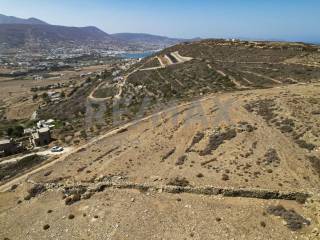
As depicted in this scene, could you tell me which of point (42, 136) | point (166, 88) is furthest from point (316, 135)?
point (166, 88)

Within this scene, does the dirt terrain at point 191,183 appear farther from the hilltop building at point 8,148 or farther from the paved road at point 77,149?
the hilltop building at point 8,148

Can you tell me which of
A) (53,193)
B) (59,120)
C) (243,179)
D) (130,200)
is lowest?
(59,120)

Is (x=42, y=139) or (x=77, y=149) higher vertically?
(x=77, y=149)

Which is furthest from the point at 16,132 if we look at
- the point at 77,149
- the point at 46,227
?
the point at 46,227

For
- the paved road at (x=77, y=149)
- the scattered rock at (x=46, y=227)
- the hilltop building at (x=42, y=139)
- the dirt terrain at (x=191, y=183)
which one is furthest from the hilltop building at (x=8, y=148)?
the scattered rock at (x=46, y=227)

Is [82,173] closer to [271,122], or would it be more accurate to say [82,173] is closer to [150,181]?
[150,181]

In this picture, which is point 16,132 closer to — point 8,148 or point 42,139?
point 8,148

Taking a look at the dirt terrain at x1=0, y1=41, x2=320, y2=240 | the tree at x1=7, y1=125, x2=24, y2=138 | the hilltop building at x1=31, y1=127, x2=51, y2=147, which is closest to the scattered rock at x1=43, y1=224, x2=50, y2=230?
the dirt terrain at x1=0, y1=41, x2=320, y2=240

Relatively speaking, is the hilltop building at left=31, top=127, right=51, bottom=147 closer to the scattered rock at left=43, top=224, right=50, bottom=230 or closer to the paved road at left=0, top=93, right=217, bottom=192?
the paved road at left=0, top=93, right=217, bottom=192
